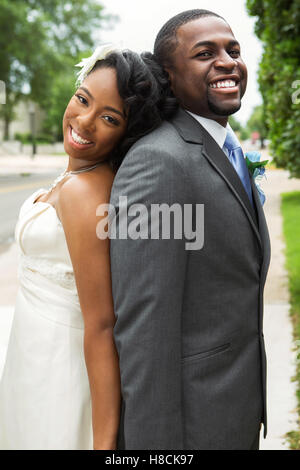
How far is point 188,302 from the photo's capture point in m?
1.72

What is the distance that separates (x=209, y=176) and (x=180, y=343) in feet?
1.67

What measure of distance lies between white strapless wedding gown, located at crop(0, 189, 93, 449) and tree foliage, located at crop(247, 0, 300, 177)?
3.88m

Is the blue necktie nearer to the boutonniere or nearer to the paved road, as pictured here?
the boutonniere

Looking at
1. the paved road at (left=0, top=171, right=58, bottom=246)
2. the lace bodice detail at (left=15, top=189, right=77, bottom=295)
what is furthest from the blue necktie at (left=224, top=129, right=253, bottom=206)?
the paved road at (left=0, top=171, right=58, bottom=246)

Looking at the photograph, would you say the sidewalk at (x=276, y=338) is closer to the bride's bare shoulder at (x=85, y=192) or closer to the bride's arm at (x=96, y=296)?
the bride's arm at (x=96, y=296)

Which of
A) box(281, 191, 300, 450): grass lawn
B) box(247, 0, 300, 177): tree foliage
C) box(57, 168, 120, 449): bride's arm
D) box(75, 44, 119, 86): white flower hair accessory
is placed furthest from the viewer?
box(247, 0, 300, 177): tree foliage

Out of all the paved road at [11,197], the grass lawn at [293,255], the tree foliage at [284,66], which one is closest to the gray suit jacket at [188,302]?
the grass lawn at [293,255]

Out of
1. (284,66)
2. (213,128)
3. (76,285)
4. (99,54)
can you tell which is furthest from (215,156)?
(284,66)

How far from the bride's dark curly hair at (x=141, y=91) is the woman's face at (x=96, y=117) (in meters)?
0.03

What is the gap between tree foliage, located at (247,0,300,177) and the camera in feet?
18.9

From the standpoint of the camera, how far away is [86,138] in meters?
1.87

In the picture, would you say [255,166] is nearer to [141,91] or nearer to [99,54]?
[141,91]

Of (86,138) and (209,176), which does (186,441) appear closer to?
(209,176)

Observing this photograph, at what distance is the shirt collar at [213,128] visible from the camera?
6.05 feet
